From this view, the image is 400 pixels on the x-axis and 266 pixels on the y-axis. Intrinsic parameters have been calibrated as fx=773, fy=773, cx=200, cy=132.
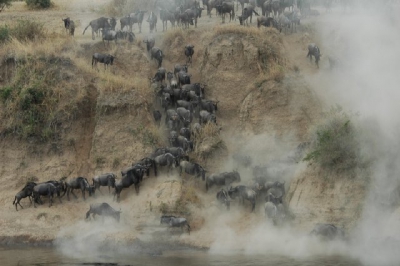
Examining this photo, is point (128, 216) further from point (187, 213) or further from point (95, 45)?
point (95, 45)

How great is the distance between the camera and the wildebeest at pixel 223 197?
24.8 meters

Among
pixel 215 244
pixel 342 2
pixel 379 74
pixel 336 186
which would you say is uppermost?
pixel 342 2

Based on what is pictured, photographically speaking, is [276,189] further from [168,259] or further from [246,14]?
[246,14]

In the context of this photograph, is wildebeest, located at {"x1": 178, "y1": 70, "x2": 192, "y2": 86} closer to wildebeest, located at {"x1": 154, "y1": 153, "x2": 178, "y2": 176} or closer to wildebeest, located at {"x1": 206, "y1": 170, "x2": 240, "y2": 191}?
wildebeest, located at {"x1": 154, "y1": 153, "x2": 178, "y2": 176}

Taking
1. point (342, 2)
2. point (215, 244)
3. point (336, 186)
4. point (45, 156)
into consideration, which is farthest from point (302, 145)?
point (342, 2)

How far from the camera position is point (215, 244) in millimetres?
23234

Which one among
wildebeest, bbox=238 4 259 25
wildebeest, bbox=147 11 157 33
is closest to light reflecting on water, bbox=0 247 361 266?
wildebeest, bbox=238 4 259 25

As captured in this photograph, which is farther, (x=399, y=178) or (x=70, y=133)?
(x=70, y=133)

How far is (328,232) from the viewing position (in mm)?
21922

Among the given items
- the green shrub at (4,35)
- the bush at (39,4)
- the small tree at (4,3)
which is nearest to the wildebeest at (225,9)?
the green shrub at (4,35)

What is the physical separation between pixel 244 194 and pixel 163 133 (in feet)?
16.6

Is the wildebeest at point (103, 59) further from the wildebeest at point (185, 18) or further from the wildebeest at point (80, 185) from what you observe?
the wildebeest at point (80, 185)

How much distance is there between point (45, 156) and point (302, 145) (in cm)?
921

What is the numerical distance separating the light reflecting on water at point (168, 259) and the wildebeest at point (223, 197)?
2.37 m
